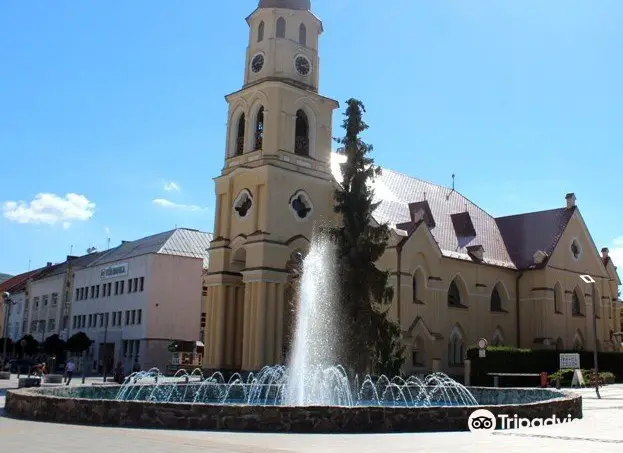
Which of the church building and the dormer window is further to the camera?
the dormer window

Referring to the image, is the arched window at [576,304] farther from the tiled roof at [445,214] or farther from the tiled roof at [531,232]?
the tiled roof at [445,214]

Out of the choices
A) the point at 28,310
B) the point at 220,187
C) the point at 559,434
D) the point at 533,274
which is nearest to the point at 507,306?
the point at 533,274

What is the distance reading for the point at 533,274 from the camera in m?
55.7

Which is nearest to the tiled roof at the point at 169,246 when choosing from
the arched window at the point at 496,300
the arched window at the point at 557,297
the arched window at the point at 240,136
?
the arched window at the point at 240,136

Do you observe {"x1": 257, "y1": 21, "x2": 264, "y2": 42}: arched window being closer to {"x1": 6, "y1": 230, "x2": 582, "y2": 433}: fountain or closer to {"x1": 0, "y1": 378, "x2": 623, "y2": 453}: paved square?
{"x1": 6, "y1": 230, "x2": 582, "y2": 433}: fountain

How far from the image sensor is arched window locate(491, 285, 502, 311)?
54812 millimetres

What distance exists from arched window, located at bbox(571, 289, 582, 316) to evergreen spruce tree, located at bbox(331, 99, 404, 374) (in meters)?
30.2

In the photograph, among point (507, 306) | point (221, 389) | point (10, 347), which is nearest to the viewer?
point (221, 389)

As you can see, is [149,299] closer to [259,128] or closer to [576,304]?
[259,128]

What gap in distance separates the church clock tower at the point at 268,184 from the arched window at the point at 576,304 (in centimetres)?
2445

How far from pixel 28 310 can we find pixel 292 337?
2000 inches

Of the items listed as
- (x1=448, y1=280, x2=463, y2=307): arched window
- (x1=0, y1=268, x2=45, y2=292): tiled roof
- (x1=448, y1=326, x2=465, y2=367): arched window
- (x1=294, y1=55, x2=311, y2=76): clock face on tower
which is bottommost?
(x1=448, y1=326, x2=465, y2=367): arched window

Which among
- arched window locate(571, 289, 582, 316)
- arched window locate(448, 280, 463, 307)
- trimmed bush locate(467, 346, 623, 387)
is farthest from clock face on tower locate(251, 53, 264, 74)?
arched window locate(571, 289, 582, 316)

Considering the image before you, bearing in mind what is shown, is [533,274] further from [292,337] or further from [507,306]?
[292,337]
